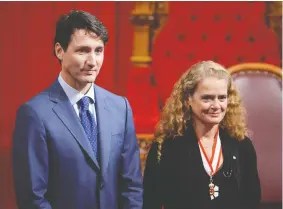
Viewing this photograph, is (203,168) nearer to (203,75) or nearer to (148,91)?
(203,75)

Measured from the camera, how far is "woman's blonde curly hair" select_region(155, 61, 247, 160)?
5.73 ft

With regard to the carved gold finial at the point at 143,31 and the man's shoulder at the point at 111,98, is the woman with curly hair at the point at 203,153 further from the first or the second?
the carved gold finial at the point at 143,31

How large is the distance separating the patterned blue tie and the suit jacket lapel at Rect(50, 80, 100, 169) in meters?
0.03

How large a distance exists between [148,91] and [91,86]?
4.30ft

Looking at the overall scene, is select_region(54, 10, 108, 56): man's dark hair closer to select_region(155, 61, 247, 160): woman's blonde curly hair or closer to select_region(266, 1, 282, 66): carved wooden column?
select_region(155, 61, 247, 160): woman's blonde curly hair

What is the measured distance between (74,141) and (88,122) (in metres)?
0.09

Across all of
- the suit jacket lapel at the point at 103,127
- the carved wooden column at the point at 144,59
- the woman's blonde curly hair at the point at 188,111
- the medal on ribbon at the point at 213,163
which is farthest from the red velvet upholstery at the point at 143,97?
the suit jacket lapel at the point at 103,127

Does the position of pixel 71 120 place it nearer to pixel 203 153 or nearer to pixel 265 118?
pixel 203 153

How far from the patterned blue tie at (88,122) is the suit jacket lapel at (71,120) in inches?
1.1

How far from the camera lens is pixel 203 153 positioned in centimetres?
173

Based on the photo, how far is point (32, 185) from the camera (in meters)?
1.46

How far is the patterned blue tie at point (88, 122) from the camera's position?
158 centimetres

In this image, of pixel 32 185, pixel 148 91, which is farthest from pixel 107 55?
pixel 32 185

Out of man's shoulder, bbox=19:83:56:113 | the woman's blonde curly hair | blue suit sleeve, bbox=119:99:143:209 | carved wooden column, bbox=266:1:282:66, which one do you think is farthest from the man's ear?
carved wooden column, bbox=266:1:282:66
